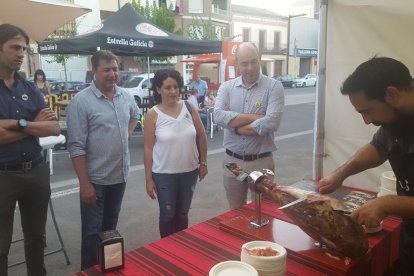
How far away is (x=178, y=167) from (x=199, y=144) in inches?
12.0

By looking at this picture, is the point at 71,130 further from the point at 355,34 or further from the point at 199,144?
the point at 355,34

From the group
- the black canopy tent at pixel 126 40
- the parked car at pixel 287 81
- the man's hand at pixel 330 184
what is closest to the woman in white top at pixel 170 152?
the man's hand at pixel 330 184

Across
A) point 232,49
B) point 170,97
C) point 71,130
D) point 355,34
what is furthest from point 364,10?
point 232,49

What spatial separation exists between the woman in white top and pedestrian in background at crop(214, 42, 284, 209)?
31 cm

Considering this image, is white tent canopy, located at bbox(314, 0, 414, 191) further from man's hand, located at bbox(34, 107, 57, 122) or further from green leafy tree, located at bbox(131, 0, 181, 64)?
green leafy tree, located at bbox(131, 0, 181, 64)

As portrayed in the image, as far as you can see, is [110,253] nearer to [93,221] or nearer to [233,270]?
[233,270]

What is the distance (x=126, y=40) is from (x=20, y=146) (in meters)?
4.96

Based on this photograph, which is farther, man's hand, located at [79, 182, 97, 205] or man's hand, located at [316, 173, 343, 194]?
man's hand, located at [79, 182, 97, 205]

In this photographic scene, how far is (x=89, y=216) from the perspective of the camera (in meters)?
2.63

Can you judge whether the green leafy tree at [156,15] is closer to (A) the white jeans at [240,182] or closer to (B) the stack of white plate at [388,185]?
(A) the white jeans at [240,182]

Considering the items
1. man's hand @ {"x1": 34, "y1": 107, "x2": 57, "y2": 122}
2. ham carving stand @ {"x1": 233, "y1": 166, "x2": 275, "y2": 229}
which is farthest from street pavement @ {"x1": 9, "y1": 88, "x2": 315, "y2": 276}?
ham carving stand @ {"x1": 233, "y1": 166, "x2": 275, "y2": 229}

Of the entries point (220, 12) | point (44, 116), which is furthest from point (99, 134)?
point (220, 12)

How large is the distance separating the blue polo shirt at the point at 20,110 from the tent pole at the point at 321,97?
2.24 meters

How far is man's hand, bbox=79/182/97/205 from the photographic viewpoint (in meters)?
2.53
